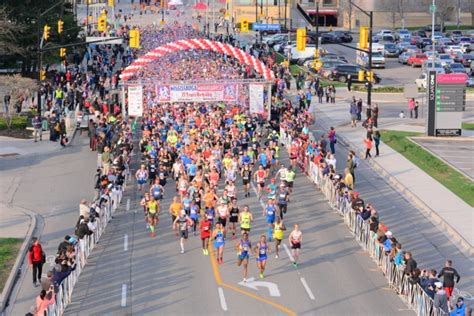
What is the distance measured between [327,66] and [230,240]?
50.2 metres

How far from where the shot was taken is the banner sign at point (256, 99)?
55125mm

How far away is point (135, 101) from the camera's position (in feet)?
Answer: 175

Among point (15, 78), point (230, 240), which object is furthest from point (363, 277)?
point (15, 78)

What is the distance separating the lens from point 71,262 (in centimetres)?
2897

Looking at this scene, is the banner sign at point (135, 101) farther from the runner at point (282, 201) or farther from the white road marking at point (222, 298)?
the white road marking at point (222, 298)

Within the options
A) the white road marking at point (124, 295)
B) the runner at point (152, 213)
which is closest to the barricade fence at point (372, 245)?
the runner at point (152, 213)

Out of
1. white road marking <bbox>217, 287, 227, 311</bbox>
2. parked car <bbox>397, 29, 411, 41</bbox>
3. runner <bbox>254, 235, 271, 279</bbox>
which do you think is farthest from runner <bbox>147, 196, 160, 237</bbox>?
parked car <bbox>397, 29, 411, 41</bbox>

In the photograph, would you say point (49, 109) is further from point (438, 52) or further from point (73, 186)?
point (438, 52)

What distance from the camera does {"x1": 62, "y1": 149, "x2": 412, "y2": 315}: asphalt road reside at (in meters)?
28.2

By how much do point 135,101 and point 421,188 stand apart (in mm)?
15068

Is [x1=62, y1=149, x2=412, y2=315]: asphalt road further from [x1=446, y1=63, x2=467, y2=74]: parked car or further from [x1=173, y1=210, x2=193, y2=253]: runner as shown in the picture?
[x1=446, y1=63, x2=467, y2=74]: parked car

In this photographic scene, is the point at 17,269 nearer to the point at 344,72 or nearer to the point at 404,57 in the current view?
the point at 344,72

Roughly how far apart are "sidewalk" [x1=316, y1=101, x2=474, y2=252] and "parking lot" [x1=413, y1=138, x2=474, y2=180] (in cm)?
171

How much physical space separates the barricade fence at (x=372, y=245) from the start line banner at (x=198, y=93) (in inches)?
398
